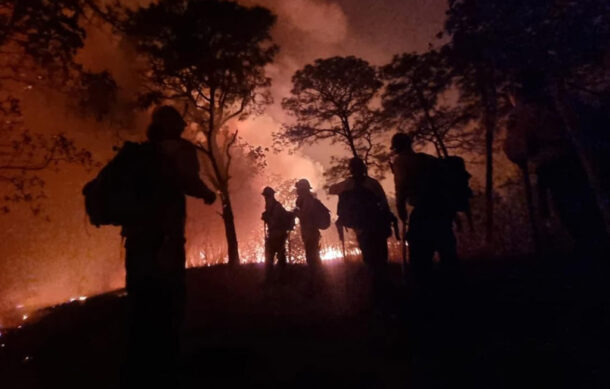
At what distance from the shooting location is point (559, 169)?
4.53 meters

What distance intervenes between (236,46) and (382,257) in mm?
11872

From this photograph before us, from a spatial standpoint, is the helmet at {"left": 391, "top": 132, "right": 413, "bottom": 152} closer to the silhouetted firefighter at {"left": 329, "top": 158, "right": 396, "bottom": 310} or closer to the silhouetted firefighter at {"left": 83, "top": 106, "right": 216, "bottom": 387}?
the silhouetted firefighter at {"left": 329, "top": 158, "right": 396, "bottom": 310}

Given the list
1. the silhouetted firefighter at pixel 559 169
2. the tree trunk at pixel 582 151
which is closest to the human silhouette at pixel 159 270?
the silhouetted firefighter at pixel 559 169

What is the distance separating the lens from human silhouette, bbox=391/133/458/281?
4.23 m

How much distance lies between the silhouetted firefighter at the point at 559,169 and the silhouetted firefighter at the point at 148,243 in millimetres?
4404

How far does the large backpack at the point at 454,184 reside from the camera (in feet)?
14.3

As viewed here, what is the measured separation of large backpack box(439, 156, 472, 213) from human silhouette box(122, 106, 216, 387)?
3032 millimetres

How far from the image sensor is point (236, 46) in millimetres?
14070

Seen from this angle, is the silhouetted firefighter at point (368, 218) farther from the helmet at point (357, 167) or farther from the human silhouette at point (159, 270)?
the human silhouette at point (159, 270)

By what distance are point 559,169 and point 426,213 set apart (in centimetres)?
193

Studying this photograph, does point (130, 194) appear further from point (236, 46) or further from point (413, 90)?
point (413, 90)

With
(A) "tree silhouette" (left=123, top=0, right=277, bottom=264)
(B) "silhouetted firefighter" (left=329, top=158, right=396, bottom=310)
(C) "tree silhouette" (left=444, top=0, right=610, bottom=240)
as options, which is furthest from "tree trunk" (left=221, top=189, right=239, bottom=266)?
(C) "tree silhouette" (left=444, top=0, right=610, bottom=240)

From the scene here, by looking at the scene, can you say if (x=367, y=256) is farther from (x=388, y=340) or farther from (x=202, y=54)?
(x=202, y=54)

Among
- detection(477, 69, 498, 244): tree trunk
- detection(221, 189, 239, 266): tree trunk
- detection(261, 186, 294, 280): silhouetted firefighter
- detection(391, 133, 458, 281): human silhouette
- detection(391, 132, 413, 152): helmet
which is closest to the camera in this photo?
detection(391, 133, 458, 281): human silhouette
